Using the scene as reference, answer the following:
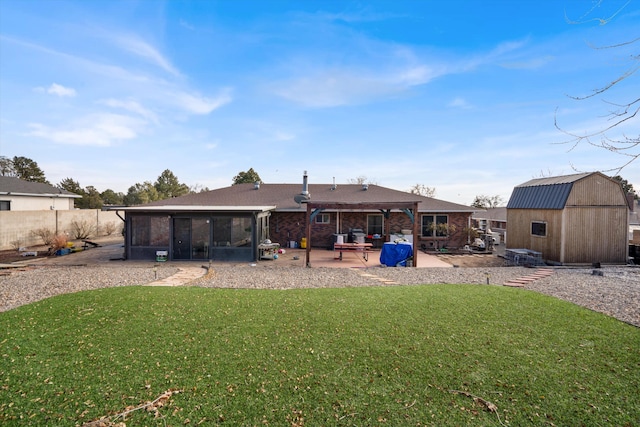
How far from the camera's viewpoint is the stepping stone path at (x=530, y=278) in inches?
362

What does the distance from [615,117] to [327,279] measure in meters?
7.78

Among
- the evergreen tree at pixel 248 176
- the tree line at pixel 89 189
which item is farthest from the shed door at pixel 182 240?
the tree line at pixel 89 189

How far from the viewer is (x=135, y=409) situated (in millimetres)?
3137

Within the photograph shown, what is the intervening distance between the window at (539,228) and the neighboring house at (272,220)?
3.06 metres

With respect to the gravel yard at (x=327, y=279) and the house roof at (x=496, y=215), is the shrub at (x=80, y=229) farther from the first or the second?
the house roof at (x=496, y=215)

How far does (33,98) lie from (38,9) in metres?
3.80

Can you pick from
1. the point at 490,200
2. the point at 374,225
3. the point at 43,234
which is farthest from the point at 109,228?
the point at 490,200

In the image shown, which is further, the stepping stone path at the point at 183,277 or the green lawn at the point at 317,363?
the stepping stone path at the point at 183,277

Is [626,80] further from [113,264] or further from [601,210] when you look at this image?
[113,264]

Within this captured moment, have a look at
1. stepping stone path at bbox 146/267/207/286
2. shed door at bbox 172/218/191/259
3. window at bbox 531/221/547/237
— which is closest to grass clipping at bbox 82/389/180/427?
stepping stone path at bbox 146/267/207/286

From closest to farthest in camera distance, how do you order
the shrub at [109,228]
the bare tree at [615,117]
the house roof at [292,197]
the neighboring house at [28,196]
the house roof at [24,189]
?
the bare tree at [615,117] → the house roof at [292,197] → the neighboring house at [28,196] → the house roof at [24,189] → the shrub at [109,228]

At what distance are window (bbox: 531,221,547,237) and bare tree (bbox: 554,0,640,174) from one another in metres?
12.6

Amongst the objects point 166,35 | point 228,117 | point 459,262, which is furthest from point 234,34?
point 459,262

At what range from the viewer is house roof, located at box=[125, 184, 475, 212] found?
55.5 feet
